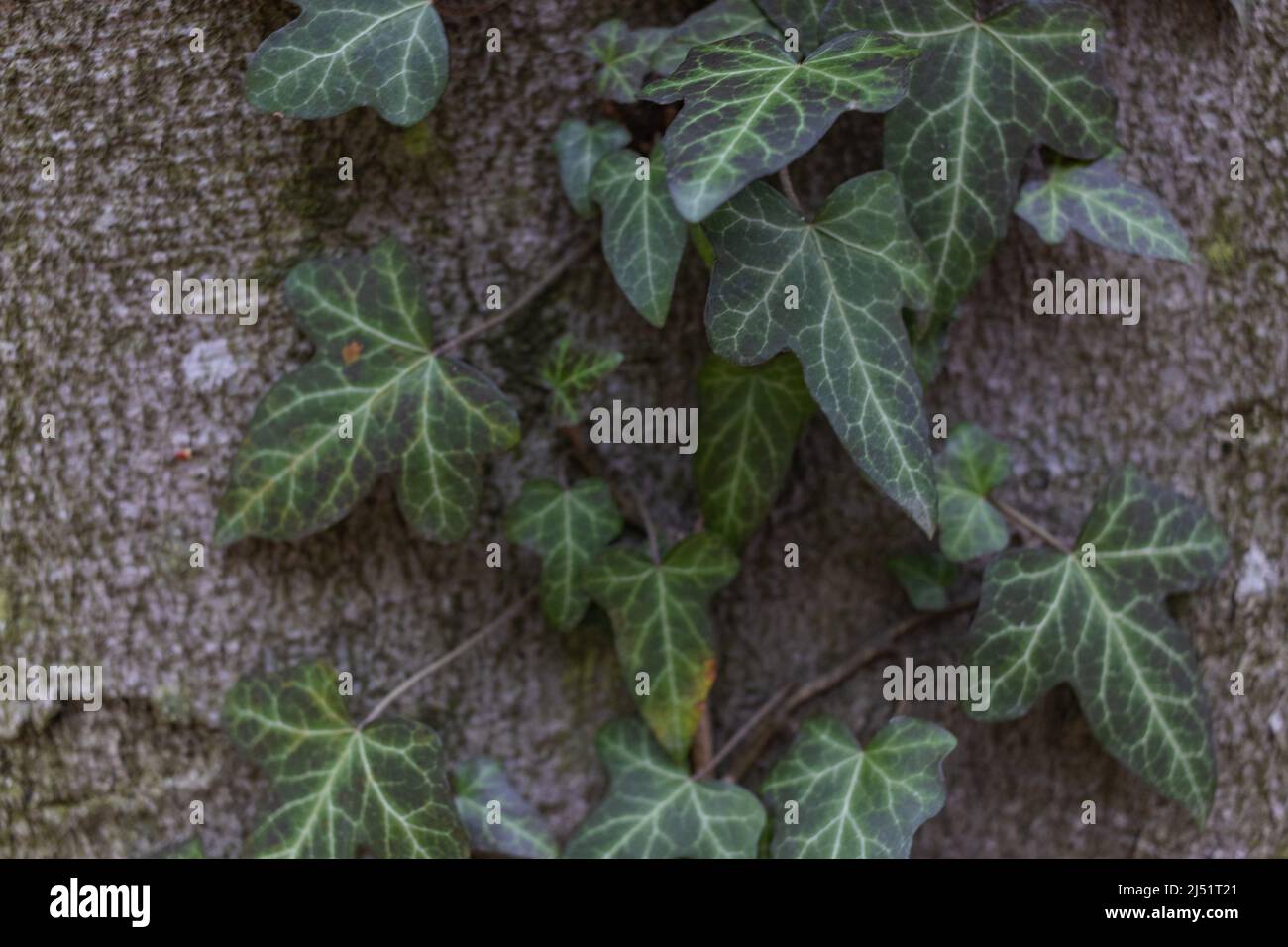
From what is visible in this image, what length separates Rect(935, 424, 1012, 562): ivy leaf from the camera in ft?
3.76

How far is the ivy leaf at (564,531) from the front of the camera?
3.81 feet

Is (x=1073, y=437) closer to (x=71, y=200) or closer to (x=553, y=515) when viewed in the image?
(x=553, y=515)

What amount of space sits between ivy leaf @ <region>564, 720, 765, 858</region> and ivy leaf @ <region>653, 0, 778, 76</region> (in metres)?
0.76

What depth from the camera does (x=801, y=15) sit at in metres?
1.06

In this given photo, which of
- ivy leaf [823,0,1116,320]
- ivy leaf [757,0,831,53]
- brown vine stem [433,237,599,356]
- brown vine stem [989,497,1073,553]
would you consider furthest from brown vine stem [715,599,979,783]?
ivy leaf [757,0,831,53]

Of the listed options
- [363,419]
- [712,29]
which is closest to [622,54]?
[712,29]

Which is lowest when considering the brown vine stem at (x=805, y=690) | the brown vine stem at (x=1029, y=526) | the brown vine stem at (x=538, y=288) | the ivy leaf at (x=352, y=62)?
the brown vine stem at (x=805, y=690)

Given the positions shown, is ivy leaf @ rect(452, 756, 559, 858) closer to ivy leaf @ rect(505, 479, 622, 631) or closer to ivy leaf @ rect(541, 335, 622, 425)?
ivy leaf @ rect(505, 479, 622, 631)

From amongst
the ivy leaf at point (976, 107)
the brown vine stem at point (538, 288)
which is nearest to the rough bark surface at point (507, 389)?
the brown vine stem at point (538, 288)

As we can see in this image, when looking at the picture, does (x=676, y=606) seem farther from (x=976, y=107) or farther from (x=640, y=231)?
(x=976, y=107)

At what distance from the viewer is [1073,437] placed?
3.98 feet

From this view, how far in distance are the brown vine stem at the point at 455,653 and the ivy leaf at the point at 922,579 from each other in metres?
0.43

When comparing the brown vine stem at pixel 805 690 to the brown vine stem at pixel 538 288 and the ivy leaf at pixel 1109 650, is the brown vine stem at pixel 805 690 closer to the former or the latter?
the ivy leaf at pixel 1109 650

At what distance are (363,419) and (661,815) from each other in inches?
21.6
